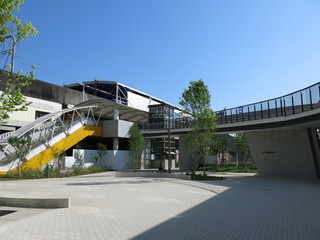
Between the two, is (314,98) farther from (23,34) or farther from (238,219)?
(23,34)

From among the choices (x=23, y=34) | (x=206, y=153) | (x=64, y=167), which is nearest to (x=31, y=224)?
(x=23, y=34)

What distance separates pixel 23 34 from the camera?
9672mm

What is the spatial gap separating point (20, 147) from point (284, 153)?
24.0 m

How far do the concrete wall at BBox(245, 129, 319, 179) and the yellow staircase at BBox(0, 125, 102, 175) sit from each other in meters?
20.1

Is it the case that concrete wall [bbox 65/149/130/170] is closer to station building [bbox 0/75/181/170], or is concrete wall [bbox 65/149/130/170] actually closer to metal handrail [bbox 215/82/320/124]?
station building [bbox 0/75/181/170]

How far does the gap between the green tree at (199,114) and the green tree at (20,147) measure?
573 inches

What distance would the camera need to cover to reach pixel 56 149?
27.4 meters

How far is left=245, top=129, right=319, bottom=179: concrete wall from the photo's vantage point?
22484 millimetres

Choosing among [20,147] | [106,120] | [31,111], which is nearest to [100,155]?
[106,120]

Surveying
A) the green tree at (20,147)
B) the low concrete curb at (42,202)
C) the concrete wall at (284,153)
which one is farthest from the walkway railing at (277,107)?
the green tree at (20,147)

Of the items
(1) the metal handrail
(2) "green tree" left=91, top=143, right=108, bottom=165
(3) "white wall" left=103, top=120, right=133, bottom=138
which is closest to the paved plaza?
(1) the metal handrail

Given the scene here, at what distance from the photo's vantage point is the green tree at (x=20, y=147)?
70.8ft

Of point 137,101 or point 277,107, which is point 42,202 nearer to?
point 277,107

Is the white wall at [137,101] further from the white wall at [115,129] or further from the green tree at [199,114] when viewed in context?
the green tree at [199,114]
